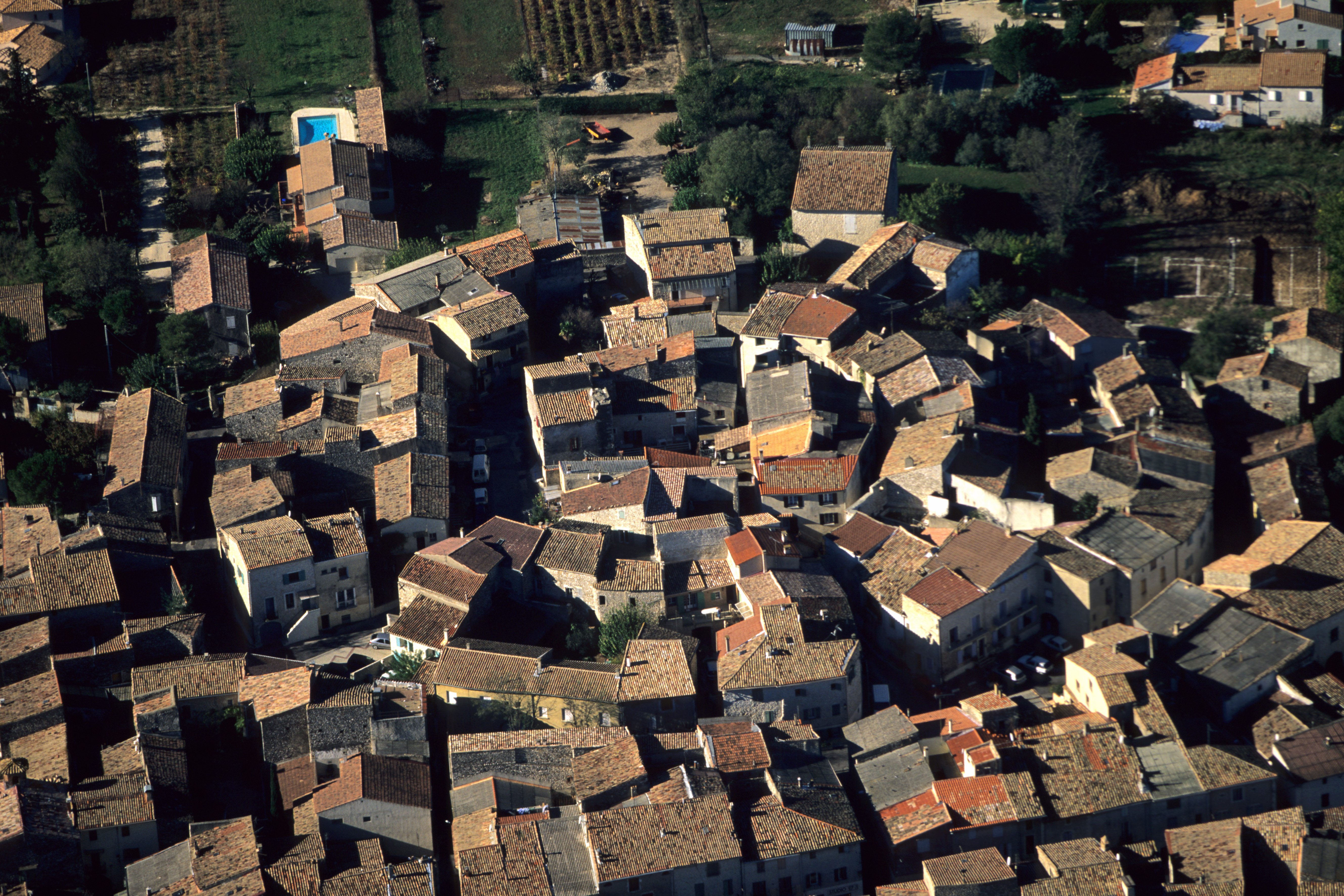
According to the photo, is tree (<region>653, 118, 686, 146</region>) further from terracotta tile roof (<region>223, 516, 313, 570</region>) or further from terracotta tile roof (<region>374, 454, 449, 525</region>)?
terracotta tile roof (<region>223, 516, 313, 570</region>)

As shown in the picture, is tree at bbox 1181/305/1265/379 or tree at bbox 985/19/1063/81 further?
tree at bbox 985/19/1063/81

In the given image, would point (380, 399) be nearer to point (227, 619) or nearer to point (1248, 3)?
point (227, 619)

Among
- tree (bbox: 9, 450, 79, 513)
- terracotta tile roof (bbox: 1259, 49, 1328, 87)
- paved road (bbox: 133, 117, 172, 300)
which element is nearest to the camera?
tree (bbox: 9, 450, 79, 513)

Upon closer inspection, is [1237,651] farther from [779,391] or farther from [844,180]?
[844,180]

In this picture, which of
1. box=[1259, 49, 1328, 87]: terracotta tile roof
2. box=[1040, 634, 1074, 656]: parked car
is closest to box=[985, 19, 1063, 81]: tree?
box=[1259, 49, 1328, 87]: terracotta tile roof

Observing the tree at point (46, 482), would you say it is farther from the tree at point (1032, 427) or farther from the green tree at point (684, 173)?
the tree at point (1032, 427)

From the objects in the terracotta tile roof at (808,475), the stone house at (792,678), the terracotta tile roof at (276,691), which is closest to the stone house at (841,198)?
the terracotta tile roof at (808,475)

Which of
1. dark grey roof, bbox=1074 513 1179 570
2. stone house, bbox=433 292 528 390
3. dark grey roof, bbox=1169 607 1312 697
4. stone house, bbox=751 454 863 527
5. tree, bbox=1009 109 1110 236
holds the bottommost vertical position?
dark grey roof, bbox=1169 607 1312 697

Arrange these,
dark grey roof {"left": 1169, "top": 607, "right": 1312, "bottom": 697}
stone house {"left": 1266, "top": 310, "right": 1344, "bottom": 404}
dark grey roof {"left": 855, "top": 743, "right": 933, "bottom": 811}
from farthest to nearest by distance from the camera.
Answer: stone house {"left": 1266, "top": 310, "right": 1344, "bottom": 404}
dark grey roof {"left": 1169, "top": 607, "right": 1312, "bottom": 697}
dark grey roof {"left": 855, "top": 743, "right": 933, "bottom": 811}

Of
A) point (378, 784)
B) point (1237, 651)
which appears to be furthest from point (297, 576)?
point (1237, 651)

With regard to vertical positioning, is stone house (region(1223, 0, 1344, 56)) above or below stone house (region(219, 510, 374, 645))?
above
